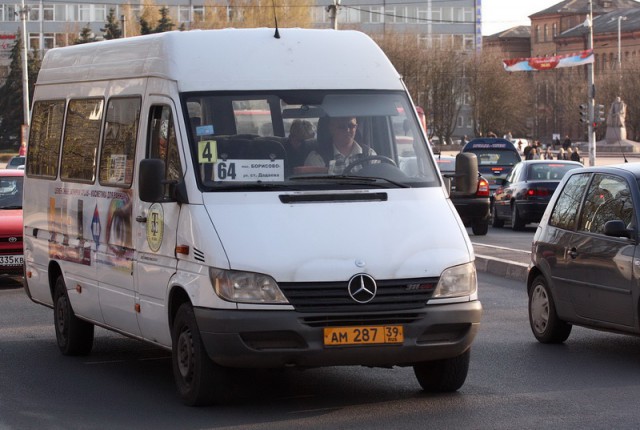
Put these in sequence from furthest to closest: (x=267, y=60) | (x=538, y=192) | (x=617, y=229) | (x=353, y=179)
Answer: (x=538, y=192)
(x=617, y=229)
(x=267, y=60)
(x=353, y=179)

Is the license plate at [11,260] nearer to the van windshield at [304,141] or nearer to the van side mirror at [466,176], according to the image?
the van windshield at [304,141]

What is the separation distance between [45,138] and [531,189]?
18.9 metres

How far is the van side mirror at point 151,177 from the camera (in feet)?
29.7

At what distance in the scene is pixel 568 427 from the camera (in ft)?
26.8

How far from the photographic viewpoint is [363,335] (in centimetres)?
850

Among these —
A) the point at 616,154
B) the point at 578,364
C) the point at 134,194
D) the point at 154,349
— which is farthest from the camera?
the point at 616,154

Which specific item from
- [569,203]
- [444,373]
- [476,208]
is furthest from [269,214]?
[476,208]

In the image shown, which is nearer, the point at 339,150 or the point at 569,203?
the point at 339,150

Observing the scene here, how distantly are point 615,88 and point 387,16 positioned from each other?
24888mm

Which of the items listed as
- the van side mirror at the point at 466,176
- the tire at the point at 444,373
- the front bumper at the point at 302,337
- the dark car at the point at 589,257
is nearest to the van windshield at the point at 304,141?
the van side mirror at the point at 466,176

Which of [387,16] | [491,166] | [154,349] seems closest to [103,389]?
[154,349]

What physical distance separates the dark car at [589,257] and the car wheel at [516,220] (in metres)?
18.2

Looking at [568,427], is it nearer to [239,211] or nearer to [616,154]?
[239,211]

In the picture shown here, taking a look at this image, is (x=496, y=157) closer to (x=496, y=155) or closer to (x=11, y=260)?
(x=496, y=155)
